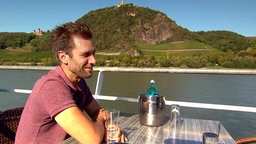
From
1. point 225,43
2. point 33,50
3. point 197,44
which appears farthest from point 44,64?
point 225,43

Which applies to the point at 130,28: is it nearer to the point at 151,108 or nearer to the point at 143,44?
the point at 143,44

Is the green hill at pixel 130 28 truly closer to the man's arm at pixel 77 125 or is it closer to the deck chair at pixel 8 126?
the deck chair at pixel 8 126

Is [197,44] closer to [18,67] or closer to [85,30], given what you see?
[18,67]

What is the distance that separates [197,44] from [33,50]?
1460 inches

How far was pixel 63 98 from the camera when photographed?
908mm

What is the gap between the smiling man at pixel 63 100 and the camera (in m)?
0.89

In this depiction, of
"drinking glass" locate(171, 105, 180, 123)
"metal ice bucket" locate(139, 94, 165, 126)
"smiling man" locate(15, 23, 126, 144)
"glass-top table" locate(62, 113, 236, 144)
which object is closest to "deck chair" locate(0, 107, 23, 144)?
"smiling man" locate(15, 23, 126, 144)

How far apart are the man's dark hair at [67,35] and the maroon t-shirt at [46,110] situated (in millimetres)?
112

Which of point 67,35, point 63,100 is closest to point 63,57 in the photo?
point 67,35

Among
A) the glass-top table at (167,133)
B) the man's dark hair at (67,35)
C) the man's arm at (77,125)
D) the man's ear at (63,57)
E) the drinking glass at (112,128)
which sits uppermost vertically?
the man's dark hair at (67,35)

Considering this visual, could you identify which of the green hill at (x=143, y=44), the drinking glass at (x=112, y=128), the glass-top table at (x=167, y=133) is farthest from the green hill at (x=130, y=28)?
the drinking glass at (x=112, y=128)

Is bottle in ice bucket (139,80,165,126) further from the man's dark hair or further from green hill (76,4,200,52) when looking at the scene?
green hill (76,4,200,52)

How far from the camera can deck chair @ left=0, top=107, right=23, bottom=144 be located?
1204 millimetres

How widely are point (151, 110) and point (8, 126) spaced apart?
0.67m
